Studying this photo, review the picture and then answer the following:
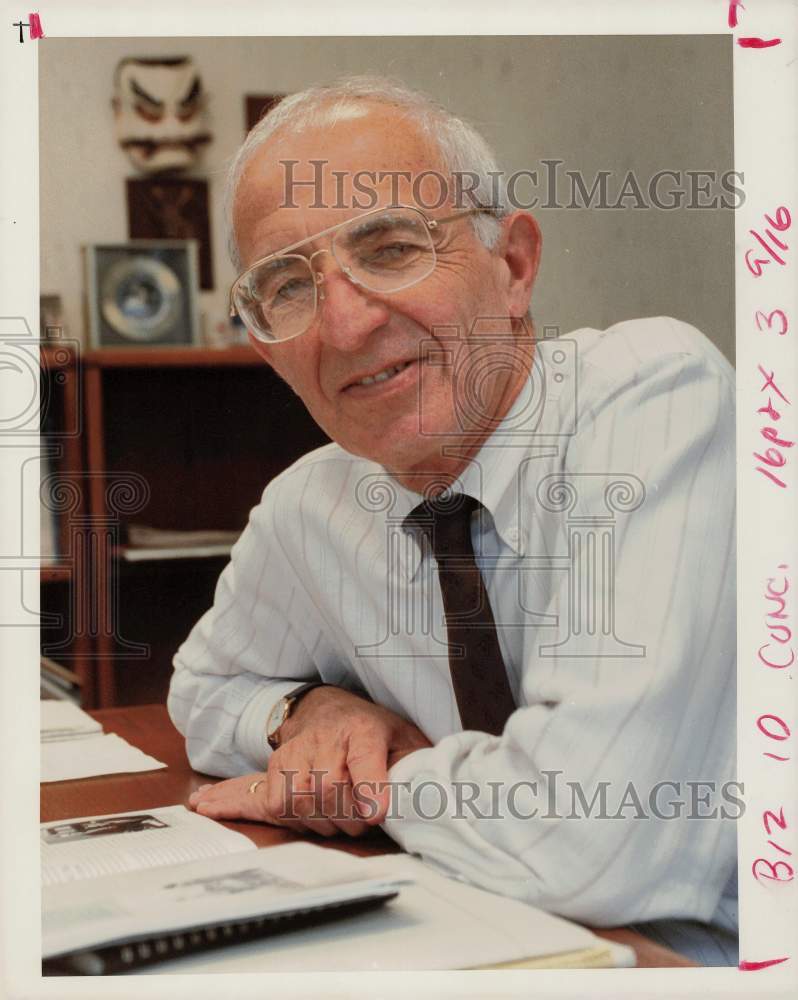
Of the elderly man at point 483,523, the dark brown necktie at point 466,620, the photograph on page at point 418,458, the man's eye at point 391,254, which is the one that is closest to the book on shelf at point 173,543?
the photograph on page at point 418,458

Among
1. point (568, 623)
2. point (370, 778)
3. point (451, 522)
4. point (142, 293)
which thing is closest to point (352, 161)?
point (142, 293)

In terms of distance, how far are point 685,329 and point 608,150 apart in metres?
0.20

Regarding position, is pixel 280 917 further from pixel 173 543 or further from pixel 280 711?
pixel 173 543

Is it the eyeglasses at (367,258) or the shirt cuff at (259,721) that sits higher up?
the eyeglasses at (367,258)

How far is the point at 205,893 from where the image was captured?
933 mm

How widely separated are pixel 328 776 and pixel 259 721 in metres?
0.12

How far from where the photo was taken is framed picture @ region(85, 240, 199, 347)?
3.52 ft

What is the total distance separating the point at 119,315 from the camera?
1.11m

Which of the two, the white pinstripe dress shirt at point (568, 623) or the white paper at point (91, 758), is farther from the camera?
the white paper at point (91, 758)

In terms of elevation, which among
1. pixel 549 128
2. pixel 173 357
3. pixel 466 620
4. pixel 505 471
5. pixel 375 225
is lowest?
pixel 466 620

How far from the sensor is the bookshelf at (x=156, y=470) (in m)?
1.08

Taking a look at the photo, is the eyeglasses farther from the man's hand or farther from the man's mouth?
the man's hand

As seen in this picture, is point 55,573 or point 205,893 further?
point 55,573

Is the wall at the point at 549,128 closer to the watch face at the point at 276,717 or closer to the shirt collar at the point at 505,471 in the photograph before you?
the shirt collar at the point at 505,471
